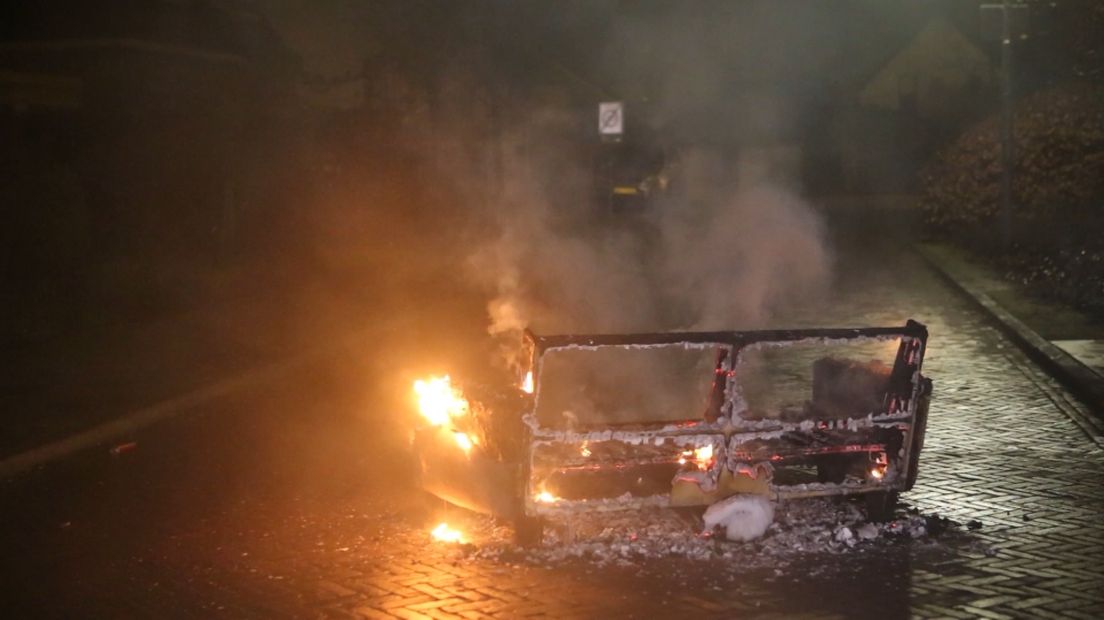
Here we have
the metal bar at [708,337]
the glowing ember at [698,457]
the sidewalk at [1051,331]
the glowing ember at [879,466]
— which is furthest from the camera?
the sidewalk at [1051,331]

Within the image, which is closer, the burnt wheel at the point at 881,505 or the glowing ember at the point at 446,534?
the glowing ember at the point at 446,534

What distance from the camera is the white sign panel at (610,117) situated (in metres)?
13.4

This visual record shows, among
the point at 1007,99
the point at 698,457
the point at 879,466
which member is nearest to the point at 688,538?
the point at 698,457

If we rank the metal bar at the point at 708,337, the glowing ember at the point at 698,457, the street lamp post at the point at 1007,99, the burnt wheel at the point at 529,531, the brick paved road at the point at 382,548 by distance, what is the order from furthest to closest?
the street lamp post at the point at 1007,99, the glowing ember at the point at 698,457, the burnt wheel at the point at 529,531, the metal bar at the point at 708,337, the brick paved road at the point at 382,548

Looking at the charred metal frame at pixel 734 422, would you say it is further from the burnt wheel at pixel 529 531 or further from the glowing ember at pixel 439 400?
the glowing ember at pixel 439 400

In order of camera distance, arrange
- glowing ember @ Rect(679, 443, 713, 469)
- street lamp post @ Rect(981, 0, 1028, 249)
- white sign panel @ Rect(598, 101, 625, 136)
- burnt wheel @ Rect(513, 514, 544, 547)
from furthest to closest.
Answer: street lamp post @ Rect(981, 0, 1028, 249) → white sign panel @ Rect(598, 101, 625, 136) → glowing ember @ Rect(679, 443, 713, 469) → burnt wheel @ Rect(513, 514, 544, 547)

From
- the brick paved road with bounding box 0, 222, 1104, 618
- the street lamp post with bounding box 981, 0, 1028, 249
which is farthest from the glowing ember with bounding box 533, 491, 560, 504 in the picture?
the street lamp post with bounding box 981, 0, 1028, 249

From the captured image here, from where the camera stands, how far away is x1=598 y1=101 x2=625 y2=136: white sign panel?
1338 centimetres

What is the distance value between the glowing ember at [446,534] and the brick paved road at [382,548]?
98 mm

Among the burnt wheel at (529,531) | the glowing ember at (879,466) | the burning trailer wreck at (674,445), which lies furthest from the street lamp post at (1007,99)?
the burnt wheel at (529,531)

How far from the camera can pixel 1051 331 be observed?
14461mm

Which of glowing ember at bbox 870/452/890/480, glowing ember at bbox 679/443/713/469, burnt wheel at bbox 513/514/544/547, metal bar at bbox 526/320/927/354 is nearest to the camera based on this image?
metal bar at bbox 526/320/927/354

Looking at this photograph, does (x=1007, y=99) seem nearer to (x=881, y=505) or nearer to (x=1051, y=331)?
(x=1051, y=331)

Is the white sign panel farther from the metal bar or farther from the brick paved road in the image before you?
the metal bar
